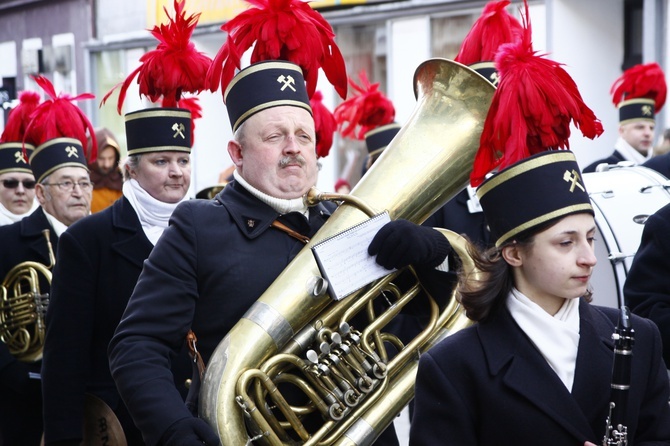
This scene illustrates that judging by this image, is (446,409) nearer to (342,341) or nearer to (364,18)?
(342,341)

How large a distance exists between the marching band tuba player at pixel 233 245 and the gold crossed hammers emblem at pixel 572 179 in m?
0.65

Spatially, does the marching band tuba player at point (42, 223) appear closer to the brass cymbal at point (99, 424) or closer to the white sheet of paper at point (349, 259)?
the brass cymbal at point (99, 424)

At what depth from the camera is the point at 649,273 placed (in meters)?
4.47

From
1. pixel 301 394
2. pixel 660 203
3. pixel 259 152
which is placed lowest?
pixel 301 394

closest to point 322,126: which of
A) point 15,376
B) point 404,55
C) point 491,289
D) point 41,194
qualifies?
point 41,194

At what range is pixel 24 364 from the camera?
592 centimetres

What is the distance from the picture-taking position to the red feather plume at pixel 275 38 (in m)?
4.06

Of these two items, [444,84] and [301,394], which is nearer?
[301,394]

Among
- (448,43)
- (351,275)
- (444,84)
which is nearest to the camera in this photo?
(351,275)

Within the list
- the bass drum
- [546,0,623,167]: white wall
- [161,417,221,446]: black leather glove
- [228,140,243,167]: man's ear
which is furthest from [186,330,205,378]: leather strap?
[546,0,623,167]: white wall

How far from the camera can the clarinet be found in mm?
2932

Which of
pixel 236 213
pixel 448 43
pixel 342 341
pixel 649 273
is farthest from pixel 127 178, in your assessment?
pixel 448 43

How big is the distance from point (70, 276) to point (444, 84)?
172 cm

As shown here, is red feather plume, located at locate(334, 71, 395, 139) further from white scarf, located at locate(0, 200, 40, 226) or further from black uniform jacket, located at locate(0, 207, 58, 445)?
black uniform jacket, located at locate(0, 207, 58, 445)
